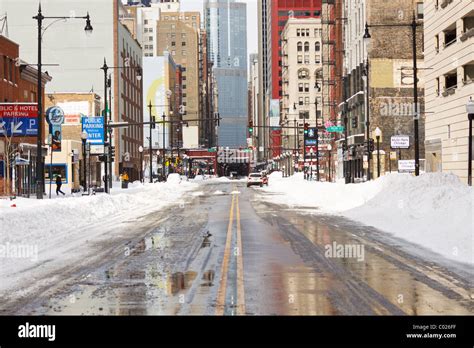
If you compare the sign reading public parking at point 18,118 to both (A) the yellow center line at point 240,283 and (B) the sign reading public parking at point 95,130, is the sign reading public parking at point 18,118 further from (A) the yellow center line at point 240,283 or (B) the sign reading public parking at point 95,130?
(A) the yellow center line at point 240,283

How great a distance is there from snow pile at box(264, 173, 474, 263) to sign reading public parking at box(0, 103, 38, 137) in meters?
18.4

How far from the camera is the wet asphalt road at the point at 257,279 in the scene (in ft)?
30.8

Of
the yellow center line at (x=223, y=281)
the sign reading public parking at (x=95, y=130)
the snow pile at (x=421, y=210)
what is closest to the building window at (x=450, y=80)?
the snow pile at (x=421, y=210)

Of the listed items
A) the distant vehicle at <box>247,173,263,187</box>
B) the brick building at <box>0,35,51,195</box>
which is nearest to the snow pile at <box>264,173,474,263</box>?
the brick building at <box>0,35,51,195</box>

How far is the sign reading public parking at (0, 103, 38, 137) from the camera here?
3969 cm

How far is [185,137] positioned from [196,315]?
6633 inches

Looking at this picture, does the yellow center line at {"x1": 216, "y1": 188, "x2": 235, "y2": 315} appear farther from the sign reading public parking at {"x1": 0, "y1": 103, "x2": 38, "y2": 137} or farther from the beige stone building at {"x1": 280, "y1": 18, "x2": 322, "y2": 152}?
the beige stone building at {"x1": 280, "y1": 18, "x2": 322, "y2": 152}

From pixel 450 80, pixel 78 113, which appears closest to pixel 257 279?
pixel 450 80
